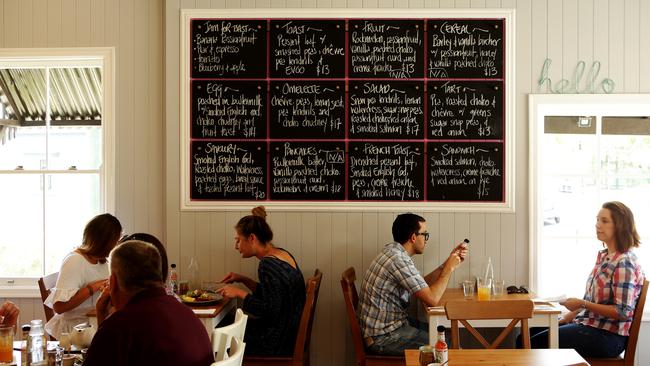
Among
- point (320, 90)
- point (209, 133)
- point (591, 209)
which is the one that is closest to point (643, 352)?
point (591, 209)

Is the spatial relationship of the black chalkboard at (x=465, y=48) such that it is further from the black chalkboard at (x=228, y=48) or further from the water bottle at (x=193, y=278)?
the water bottle at (x=193, y=278)

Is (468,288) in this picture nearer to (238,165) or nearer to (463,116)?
(463,116)

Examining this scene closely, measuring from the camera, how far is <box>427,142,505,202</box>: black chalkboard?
4.34 meters

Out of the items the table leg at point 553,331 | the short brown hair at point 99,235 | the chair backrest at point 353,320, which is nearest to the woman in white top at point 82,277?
the short brown hair at point 99,235

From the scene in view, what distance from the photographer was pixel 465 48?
14.3 ft

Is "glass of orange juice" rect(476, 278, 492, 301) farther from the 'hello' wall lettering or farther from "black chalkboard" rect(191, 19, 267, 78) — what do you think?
"black chalkboard" rect(191, 19, 267, 78)

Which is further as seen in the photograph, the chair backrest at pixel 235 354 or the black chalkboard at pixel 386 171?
the black chalkboard at pixel 386 171

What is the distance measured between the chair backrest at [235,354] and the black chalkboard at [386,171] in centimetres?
183

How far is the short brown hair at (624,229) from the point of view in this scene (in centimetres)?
379

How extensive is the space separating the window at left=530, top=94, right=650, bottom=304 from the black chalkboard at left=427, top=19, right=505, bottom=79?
600mm

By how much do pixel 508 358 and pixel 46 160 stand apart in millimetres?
3533

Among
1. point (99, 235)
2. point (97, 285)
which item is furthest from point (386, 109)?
point (97, 285)

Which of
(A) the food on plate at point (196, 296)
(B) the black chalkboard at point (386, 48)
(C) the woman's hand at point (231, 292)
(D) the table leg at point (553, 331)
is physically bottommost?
(D) the table leg at point (553, 331)

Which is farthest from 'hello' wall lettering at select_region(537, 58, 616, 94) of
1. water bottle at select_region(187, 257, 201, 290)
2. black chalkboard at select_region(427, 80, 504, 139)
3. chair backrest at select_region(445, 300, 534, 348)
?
water bottle at select_region(187, 257, 201, 290)
